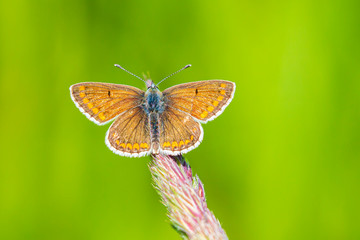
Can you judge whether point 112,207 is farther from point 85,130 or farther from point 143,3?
point 143,3

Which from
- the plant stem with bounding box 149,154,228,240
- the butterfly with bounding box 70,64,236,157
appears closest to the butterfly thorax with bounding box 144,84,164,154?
the butterfly with bounding box 70,64,236,157

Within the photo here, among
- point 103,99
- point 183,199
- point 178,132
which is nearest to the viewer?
point 183,199

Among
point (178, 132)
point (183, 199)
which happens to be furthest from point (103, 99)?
point (183, 199)

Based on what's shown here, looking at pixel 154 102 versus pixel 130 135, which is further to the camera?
pixel 154 102

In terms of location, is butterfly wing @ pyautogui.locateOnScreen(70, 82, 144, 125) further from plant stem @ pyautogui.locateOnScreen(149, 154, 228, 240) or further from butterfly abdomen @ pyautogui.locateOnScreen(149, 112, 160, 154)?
plant stem @ pyautogui.locateOnScreen(149, 154, 228, 240)

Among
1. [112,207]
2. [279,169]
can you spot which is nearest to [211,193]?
[279,169]

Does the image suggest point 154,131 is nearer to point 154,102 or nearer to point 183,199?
point 154,102
